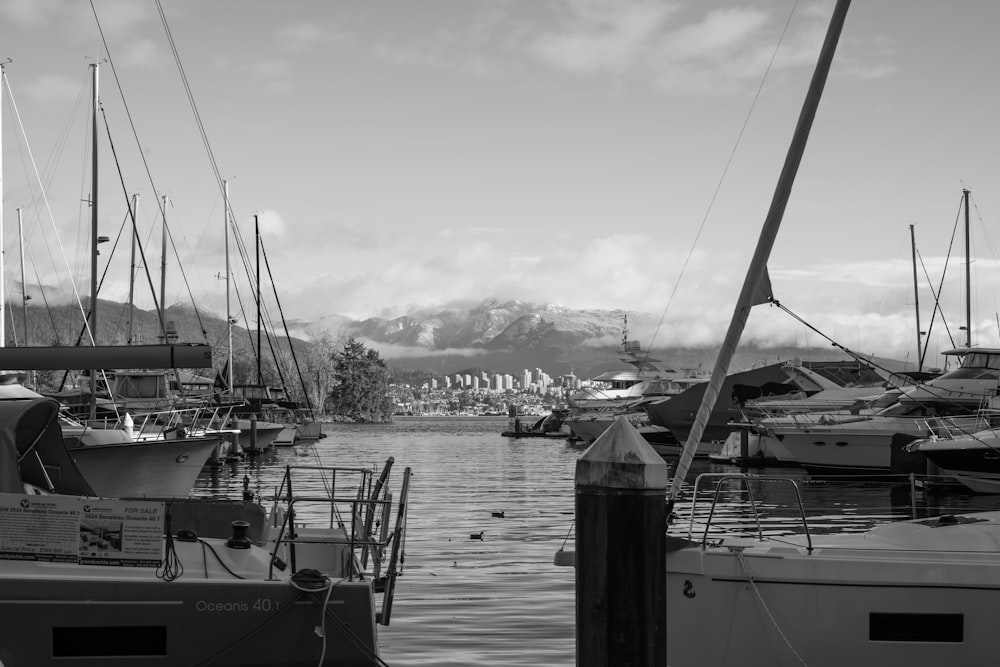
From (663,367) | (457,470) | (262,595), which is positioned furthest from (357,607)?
(663,367)

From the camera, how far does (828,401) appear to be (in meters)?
55.4

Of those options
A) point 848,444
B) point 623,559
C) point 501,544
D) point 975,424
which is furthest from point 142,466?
point 848,444

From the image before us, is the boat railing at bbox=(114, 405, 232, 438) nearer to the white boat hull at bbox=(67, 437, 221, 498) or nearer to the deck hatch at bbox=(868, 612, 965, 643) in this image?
the white boat hull at bbox=(67, 437, 221, 498)

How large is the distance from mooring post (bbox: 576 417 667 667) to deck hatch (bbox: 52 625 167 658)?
12.4ft

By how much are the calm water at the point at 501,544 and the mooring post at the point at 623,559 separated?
14.9 ft

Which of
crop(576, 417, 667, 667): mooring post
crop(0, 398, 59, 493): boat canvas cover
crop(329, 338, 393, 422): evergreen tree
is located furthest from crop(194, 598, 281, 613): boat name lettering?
crop(329, 338, 393, 422): evergreen tree

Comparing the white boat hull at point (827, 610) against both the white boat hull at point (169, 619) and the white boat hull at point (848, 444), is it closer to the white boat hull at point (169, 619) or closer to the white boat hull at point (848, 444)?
the white boat hull at point (169, 619)

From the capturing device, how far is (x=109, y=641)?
1001 centimetres

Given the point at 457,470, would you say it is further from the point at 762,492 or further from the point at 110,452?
the point at 110,452

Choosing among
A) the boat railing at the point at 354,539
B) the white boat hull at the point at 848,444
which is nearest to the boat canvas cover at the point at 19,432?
the boat railing at the point at 354,539

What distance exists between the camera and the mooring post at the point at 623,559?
341 inches

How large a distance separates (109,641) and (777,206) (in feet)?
28.3

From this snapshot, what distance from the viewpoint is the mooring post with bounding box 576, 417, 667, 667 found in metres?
8.67

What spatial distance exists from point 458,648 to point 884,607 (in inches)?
206
